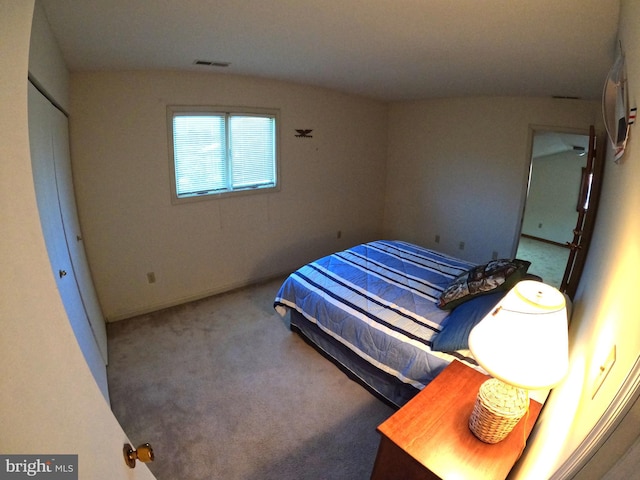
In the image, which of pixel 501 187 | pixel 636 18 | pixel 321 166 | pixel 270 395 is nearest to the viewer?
pixel 636 18

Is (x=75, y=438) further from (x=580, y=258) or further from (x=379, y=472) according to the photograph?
(x=580, y=258)

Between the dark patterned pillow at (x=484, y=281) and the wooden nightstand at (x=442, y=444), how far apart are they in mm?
825

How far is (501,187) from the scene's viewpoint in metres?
4.13

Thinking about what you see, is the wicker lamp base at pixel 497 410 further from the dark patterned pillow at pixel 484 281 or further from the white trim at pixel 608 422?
the dark patterned pillow at pixel 484 281

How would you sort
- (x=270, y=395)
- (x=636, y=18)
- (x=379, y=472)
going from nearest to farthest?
(x=636, y=18) < (x=379, y=472) < (x=270, y=395)

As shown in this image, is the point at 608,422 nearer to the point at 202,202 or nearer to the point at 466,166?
the point at 202,202

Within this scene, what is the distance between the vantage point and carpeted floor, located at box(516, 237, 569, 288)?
4.68m

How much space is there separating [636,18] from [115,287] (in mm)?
3993

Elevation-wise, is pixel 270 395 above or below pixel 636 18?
below

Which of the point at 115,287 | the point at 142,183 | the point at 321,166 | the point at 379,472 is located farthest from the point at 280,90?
the point at 379,472

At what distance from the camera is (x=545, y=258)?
5320mm

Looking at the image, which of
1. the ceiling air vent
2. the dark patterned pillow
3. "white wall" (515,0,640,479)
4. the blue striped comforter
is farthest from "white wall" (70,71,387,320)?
"white wall" (515,0,640,479)

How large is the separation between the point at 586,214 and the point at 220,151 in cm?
339

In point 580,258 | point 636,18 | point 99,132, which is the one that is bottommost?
point 580,258
